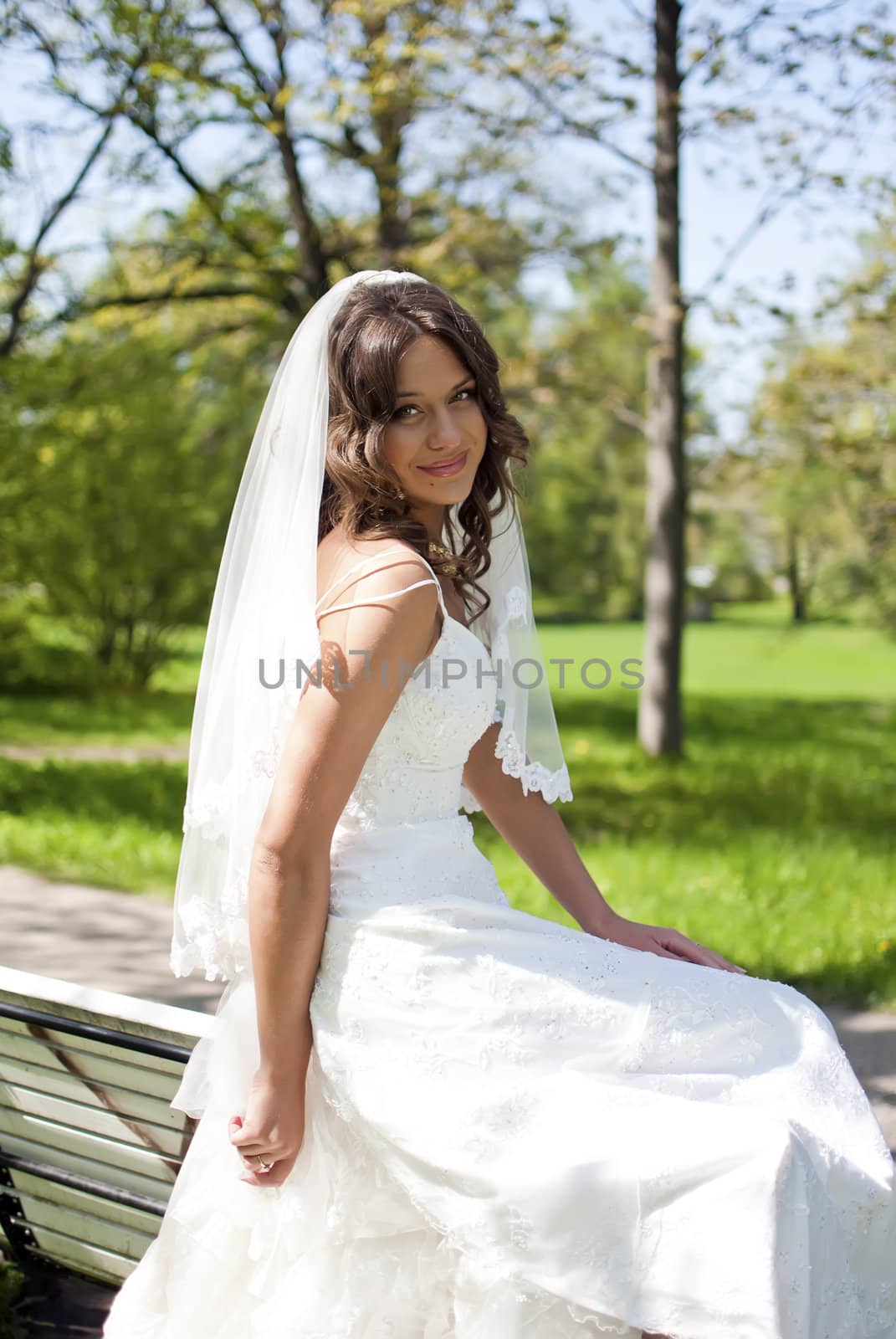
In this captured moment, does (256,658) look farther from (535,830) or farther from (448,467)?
(535,830)

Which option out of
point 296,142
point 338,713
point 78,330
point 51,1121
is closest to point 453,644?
point 338,713

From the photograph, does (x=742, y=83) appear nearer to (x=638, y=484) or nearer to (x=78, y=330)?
(x=78, y=330)

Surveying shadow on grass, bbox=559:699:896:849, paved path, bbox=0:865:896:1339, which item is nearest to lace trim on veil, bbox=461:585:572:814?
paved path, bbox=0:865:896:1339

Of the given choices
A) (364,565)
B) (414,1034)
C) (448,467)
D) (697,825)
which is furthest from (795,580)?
(414,1034)

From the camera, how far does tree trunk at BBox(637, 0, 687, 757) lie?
9.24m

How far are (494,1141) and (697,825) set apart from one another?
18.0 feet

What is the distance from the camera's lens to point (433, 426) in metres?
2.15

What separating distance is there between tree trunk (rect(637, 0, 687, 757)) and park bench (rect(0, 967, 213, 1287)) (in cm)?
733

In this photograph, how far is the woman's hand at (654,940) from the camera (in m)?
2.38

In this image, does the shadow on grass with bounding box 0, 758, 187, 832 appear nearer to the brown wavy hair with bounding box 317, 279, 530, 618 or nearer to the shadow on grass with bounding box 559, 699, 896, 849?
the shadow on grass with bounding box 559, 699, 896, 849

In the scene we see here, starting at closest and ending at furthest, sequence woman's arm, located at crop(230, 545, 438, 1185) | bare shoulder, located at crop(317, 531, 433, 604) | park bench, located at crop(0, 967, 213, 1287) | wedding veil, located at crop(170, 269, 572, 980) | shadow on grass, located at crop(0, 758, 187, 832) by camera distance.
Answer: woman's arm, located at crop(230, 545, 438, 1185) < bare shoulder, located at crop(317, 531, 433, 604) < wedding veil, located at crop(170, 269, 572, 980) < park bench, located at crop(0, 967, 213, 1287) < shadow on grass, located at crop(0, 758, 187, 832)

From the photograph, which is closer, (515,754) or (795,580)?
(515,754)

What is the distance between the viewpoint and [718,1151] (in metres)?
1.69

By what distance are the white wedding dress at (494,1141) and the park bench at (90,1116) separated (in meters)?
0.18
